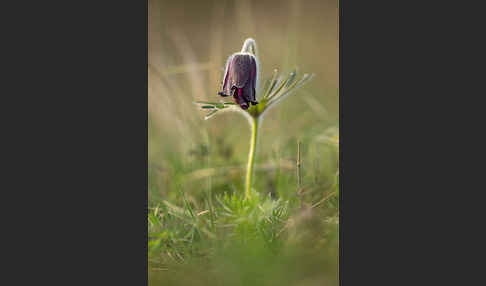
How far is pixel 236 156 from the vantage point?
2.26 metres

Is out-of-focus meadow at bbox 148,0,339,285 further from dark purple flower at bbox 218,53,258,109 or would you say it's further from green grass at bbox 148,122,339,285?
dark purple flower at bbox 218,53,258,109

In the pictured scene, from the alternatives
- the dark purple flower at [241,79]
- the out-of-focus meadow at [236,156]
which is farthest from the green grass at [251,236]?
the dark purple flower at [241,79]

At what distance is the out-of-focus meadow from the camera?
1.51 meters

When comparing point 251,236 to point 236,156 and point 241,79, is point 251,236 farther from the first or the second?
point 236,156

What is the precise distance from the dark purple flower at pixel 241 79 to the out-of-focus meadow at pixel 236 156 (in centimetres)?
31

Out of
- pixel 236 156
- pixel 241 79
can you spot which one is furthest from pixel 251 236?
pixel 236 156

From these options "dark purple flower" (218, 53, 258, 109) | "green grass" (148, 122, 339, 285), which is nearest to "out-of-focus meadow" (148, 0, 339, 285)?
"green grass" (148, 122, 339, 285)

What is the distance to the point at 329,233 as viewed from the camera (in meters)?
1.57

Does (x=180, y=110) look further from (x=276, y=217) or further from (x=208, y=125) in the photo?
(x=276, y=217)

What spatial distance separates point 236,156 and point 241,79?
0.83 m

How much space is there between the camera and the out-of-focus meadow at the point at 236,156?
1506 millimetres

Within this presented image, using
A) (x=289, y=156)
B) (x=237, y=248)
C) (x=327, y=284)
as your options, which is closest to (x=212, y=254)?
(x=237, y=248)

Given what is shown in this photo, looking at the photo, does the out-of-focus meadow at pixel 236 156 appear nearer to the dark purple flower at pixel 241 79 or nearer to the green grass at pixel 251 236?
the green grass at pixel 251 236

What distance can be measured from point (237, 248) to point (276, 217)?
20 cm
